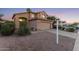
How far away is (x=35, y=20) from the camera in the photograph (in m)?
2.74

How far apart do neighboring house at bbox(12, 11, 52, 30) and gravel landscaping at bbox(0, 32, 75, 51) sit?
0.34 ft

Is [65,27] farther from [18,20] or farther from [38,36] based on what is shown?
[18,20]

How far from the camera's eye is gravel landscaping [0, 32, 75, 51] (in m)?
2.71

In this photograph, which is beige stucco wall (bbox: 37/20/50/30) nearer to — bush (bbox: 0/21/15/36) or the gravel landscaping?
the gravel landscaping

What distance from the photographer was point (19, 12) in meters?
2.73

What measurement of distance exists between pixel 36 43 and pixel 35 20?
340 mm

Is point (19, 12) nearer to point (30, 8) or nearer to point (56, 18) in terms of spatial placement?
point (30, 8)

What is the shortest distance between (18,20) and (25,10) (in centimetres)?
18

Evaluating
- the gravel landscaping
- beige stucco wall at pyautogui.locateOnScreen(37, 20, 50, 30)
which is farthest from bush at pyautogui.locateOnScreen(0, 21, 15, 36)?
beige stucco wall at pyautogui.locateOnScreen(37, 20, 50, 30)

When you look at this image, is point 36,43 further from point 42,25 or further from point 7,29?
point 7,29

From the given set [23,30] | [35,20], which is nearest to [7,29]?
[23,30]
